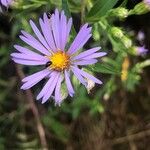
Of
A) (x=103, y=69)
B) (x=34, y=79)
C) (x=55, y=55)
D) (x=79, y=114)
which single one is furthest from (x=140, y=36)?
(x=34, y=79)

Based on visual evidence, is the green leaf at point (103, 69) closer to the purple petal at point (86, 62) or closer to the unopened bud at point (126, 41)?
the purple petal at point (86, 62)

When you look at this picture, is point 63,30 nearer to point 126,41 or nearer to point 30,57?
point 30,57

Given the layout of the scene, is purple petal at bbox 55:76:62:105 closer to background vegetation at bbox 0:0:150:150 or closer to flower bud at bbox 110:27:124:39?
flower bud at bbox 110:27:124:39

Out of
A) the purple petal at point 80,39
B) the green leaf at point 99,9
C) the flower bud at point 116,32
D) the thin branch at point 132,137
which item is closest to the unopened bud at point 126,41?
the flower bud at point 116,32

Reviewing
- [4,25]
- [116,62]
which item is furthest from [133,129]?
[4,25]

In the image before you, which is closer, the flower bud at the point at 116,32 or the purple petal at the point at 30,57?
the purple petal at the point at 30,57

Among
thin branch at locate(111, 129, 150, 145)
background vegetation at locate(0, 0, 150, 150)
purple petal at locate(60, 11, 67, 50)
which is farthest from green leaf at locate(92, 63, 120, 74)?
thin branch at locate(111, 129, 150, 145)
